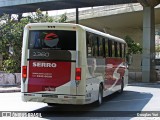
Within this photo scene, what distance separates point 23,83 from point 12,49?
49.8ft

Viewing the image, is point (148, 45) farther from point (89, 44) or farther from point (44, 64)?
point (44, 64)

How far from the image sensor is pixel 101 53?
14.9m

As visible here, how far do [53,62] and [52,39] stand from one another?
769 millimetres

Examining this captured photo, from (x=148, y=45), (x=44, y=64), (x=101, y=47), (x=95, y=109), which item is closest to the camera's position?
(x=44, y=64)

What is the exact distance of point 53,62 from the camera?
12375 mm

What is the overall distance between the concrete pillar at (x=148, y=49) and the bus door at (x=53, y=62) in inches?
788

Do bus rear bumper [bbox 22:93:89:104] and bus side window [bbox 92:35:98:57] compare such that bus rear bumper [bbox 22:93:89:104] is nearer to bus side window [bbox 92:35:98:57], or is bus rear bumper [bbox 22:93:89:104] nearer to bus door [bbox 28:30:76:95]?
bus door [bbox 28:30:76:95]

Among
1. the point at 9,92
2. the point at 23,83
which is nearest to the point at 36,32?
the point at 23,83

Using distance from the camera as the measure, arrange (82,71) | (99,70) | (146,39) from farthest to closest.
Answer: (146,39) < (99,70) < (82,71)

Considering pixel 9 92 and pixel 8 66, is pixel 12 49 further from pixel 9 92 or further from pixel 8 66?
pixel 9 92

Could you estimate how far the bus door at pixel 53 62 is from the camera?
12211 millimetres

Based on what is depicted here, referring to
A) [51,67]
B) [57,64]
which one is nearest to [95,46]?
[57,64]

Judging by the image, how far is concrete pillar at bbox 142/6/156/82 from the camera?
31.7 m

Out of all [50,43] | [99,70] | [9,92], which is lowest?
[9,92]
